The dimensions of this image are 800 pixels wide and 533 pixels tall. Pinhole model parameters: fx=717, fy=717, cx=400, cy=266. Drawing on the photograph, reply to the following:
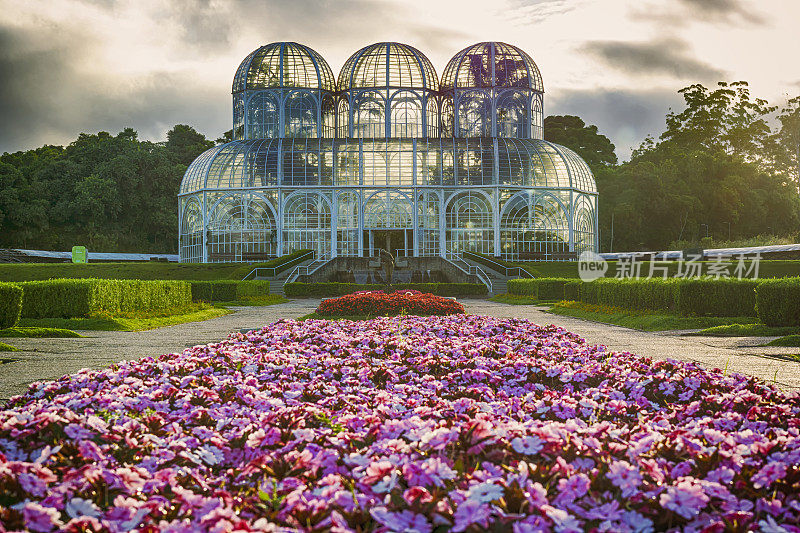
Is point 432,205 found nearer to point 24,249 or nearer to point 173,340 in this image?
point 24,249

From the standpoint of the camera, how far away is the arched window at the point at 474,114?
48062 mm

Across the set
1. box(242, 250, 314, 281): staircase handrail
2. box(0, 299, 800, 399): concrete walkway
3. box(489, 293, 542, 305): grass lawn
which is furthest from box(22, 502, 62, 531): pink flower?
box(242, 250, 314, 281): staircase handrail

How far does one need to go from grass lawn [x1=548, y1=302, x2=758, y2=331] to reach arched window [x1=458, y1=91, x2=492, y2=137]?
31755 millimetres

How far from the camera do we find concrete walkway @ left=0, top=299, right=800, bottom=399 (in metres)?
7.29

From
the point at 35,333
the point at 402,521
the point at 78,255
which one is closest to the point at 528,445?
the point at 402,521

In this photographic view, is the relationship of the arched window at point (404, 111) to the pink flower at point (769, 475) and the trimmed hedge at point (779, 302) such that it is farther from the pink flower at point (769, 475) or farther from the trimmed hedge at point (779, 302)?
the pink flower at point (769, 475)

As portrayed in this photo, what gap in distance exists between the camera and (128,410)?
420 cm

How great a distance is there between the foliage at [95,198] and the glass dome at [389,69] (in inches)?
678

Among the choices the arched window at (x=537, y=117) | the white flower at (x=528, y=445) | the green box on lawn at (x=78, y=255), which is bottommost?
the white flower at (x=528, y=445)

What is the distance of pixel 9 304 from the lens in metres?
11.9

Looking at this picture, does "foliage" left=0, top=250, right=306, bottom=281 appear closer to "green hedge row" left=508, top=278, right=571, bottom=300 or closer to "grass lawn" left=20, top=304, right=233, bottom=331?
"green hedge row" left=508, top=278, right=571, bottom=300

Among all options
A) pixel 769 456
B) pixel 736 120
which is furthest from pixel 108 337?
pixel 736 120

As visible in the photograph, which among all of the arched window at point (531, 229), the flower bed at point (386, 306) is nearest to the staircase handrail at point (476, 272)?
the arched window at point (531, 229)

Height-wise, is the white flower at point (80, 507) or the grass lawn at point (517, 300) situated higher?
the white flower at point (80, 507)
